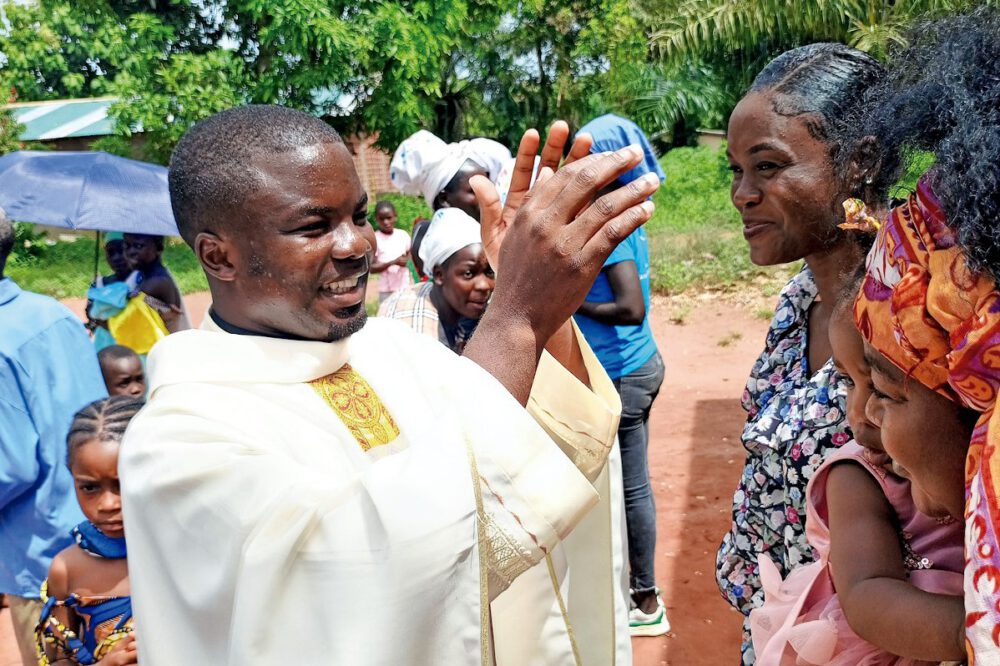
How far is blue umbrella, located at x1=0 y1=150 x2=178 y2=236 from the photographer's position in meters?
5.86

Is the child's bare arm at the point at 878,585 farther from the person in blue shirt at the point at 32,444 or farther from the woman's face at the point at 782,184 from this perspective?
the person in blue shirt at the point at 32,444

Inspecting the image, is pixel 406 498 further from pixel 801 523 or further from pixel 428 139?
pixel 428 139

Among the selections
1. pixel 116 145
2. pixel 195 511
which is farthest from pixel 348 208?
pixel 116 145

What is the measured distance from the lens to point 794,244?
80.8 inches

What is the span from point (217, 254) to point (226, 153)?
20 centimetres

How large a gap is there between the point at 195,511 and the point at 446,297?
2481mm

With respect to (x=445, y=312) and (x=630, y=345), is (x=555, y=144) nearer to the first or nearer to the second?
(x=445, y=312)

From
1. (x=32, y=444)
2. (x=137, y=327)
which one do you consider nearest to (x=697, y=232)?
(x=137, y=327)

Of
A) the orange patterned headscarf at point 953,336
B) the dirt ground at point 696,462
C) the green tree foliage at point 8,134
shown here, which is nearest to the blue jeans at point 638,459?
the dirt ground at point 696,462

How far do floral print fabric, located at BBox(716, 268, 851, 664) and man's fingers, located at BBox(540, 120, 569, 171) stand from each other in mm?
747

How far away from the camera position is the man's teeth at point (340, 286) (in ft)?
5.71

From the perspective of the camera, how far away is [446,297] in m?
3.81

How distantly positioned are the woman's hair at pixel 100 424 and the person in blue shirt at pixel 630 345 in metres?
1.92

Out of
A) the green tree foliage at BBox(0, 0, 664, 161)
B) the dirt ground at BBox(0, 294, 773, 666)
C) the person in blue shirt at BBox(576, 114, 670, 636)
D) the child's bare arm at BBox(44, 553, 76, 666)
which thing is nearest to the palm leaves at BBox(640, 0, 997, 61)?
the green tree foliage at BBox(0, 0, 664, 161)
